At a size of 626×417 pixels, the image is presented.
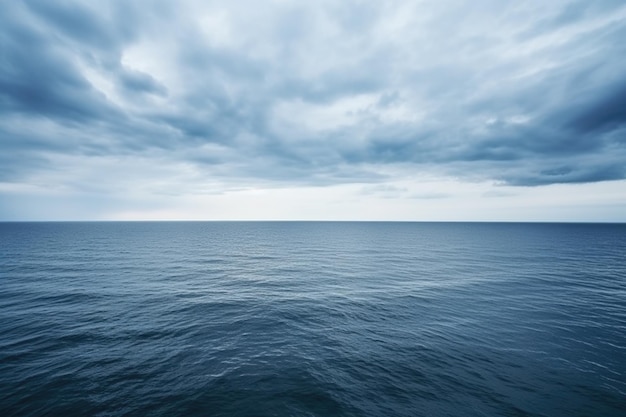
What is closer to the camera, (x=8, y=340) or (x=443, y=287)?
(x=8, y=340)

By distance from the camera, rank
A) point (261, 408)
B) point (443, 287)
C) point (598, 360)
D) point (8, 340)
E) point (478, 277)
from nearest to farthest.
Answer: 1. point (261, 408)
2. point (598, 360)
3. point (8, 340)
4. point (443, 287)
5. point (478, 277)

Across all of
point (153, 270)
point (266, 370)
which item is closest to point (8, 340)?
point (266, 370)

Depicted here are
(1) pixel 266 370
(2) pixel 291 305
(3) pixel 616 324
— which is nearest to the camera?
(1) pixel 266 370

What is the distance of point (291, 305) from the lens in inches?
1374

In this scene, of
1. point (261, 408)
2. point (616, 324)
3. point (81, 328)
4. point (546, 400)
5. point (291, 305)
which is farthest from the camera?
point (291, 305)

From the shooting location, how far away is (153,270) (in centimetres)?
5447

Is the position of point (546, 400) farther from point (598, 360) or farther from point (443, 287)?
point (443, 287)

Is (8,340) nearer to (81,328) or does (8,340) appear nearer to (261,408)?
(81,328)

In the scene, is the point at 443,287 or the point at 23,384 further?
the point at 443,287

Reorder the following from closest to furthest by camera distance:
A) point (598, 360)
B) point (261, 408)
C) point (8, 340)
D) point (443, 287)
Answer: point (261, 408), point (598, 360), point (8, 340), point (443, 287)

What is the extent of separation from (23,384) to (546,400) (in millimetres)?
36208

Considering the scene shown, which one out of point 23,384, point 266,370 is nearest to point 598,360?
point 266,370

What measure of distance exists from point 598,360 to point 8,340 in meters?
53.1

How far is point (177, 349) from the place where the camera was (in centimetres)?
2291
